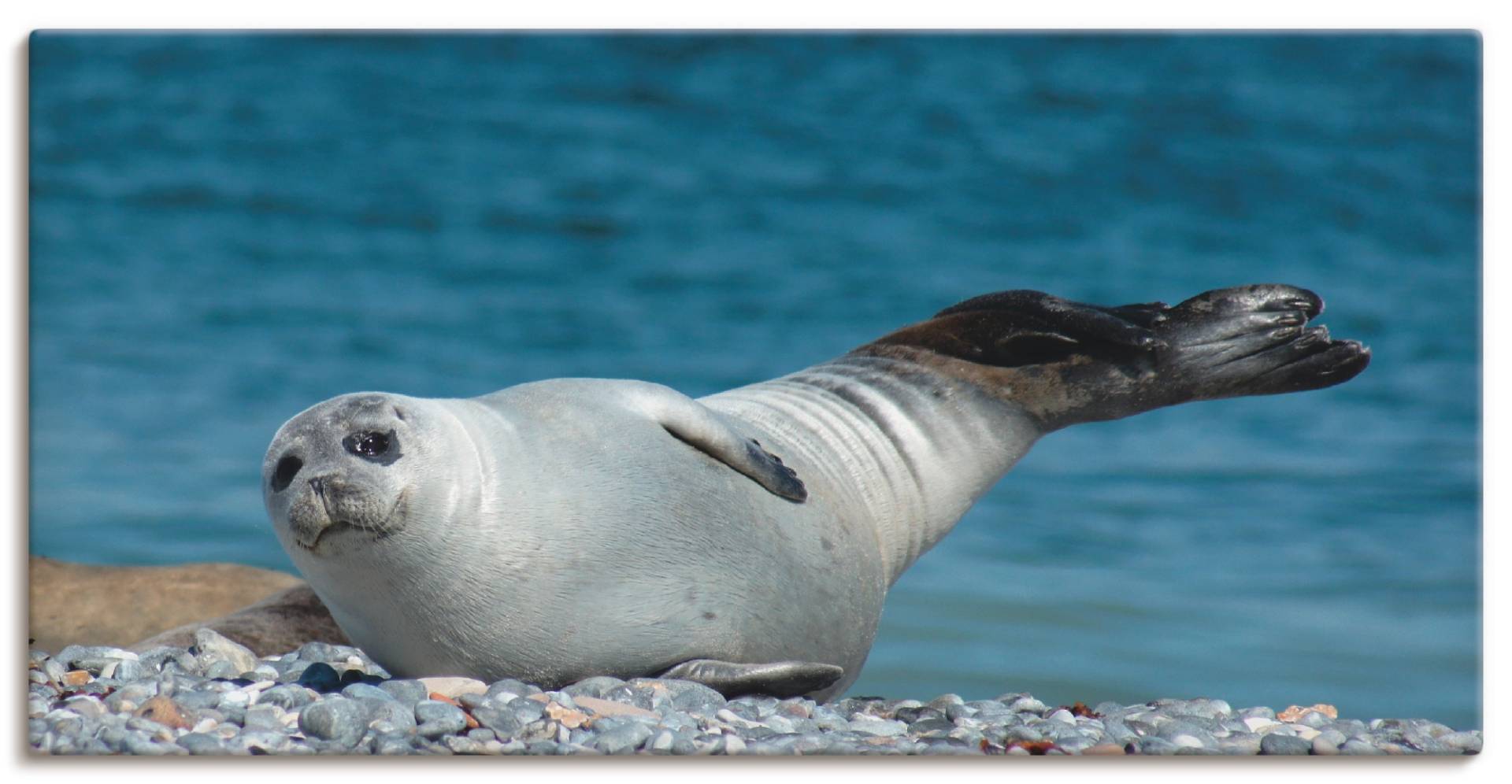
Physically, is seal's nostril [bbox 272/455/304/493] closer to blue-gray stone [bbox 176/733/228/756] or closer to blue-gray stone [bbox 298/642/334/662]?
blue-gray stone [bbox 176/733/228/756]

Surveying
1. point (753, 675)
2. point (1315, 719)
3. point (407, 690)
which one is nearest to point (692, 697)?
point (753, 675)

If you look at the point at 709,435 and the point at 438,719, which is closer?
the point at 438,719

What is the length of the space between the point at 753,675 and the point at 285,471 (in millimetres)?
1303

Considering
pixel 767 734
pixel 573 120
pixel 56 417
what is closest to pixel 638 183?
pixel 573 120

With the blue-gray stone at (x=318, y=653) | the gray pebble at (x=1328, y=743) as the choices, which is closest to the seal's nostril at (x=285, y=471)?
the blue-gray stone at (x=318, y=653)

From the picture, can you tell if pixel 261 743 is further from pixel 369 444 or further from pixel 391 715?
pixel 369 444

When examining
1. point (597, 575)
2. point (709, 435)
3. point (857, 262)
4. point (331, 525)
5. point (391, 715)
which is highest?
point (857, 262)

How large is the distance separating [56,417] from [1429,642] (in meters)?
5.71

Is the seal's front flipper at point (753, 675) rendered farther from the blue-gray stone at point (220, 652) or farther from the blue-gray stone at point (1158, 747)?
the blue-gray stone at point (220, 652)

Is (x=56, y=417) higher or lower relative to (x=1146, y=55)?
lower

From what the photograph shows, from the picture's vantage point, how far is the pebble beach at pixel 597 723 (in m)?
4.16

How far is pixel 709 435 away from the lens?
15.8 ft

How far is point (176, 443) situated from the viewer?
333 inches

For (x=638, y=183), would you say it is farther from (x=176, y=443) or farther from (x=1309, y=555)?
(x=1309, y=555)
